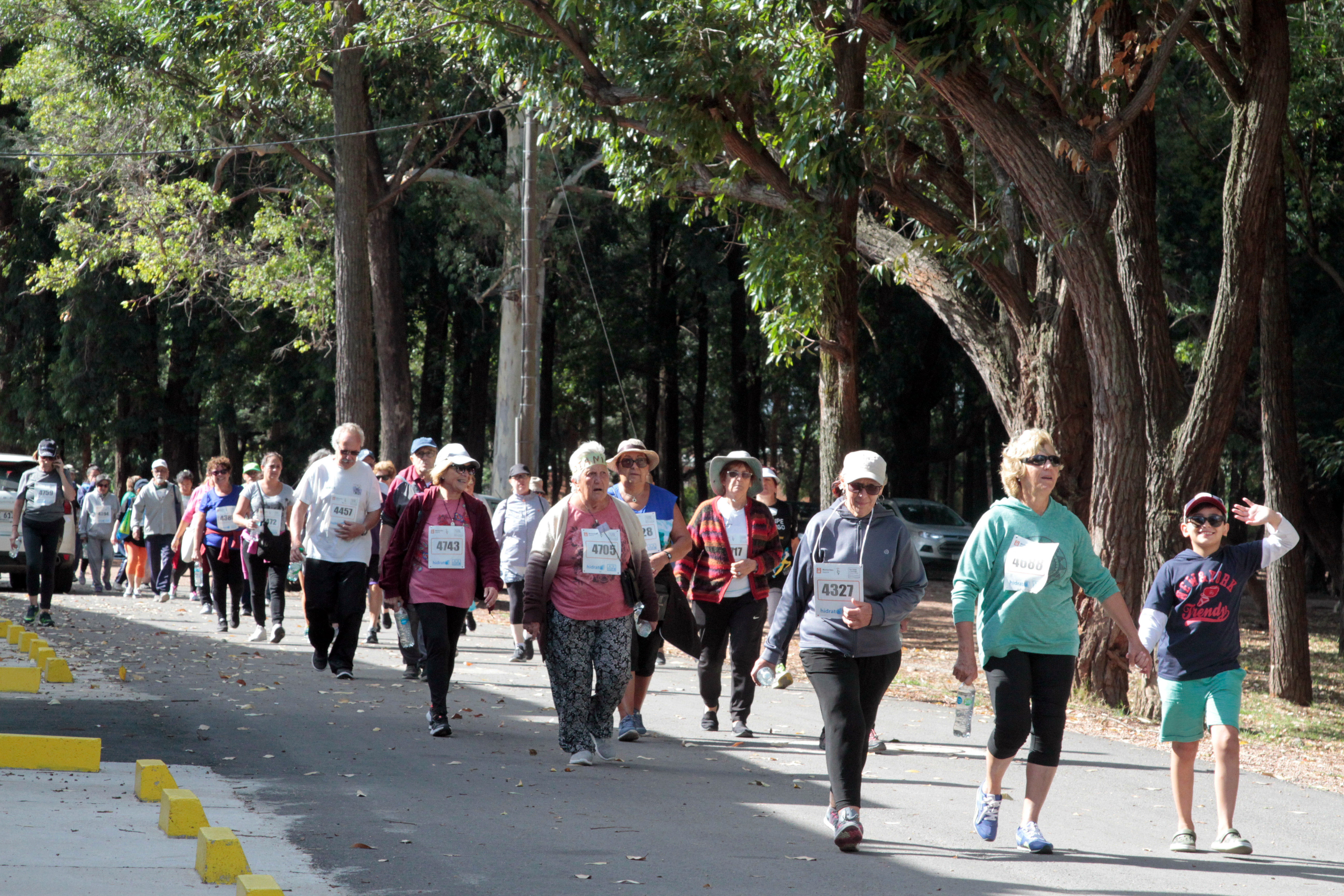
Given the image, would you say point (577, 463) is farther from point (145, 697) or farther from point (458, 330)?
point (458, 330)

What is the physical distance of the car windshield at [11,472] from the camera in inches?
812

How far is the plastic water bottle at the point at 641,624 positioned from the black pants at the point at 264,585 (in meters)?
6.61

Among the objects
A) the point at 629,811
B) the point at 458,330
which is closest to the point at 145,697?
the point at 629,811

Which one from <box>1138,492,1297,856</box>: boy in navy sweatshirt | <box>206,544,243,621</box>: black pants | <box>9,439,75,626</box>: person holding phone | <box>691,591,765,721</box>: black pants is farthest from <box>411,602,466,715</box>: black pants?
<box>9,439,75,626</box>: person holding phone

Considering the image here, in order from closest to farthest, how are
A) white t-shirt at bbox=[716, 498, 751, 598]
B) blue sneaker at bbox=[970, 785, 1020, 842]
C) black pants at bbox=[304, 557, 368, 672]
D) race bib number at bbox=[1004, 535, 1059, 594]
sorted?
race bib number at bbox=[1004, 535, 1059, 594]
blue sneaker at bbox=[970, 785, 1020, 842]
white t-shirt at bbox=[716, 498, 751, 598]
black pants at bbox=[304, 557, 368, 672]

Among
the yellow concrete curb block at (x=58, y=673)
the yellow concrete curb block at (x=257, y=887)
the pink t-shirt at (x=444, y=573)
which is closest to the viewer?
the yellow concrete curb block at (x=257, y=887)

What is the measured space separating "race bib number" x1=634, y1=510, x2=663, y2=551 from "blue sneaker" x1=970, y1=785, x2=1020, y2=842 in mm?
3234

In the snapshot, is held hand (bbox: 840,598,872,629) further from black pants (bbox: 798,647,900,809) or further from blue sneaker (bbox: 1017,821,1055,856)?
blue sneaker (bbox: 1017,821,1055,856)

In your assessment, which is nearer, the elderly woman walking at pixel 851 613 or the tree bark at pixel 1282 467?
the elderly woman walking at pixel 851 613

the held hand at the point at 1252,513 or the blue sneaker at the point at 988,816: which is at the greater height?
the held hand at the point at 1252,513

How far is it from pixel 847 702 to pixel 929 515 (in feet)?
85.5

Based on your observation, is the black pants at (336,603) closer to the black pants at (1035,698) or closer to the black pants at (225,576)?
the black pants at (225,576)

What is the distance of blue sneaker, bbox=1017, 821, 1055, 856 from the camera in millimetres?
6148

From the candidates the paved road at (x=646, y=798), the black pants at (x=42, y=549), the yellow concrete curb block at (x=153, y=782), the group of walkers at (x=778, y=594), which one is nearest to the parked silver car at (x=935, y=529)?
the black pants at (x=42, y=549)
